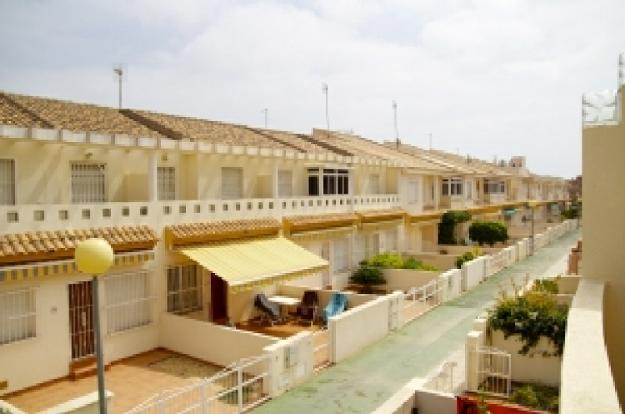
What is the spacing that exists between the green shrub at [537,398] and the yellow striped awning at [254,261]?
8765 mm

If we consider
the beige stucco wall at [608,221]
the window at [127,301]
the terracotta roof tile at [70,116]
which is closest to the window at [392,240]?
the terracotta roof tile at [70,116]

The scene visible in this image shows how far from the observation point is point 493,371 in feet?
45.7

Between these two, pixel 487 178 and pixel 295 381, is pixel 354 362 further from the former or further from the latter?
pixel 487 178

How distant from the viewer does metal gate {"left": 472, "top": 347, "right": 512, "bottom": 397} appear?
1359cm

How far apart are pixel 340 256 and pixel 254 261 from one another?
10213 mm

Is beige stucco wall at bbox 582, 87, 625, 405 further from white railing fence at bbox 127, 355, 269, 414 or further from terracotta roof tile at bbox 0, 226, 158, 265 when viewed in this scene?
terracotta roof tile at bbox 0, 226, 158, 265

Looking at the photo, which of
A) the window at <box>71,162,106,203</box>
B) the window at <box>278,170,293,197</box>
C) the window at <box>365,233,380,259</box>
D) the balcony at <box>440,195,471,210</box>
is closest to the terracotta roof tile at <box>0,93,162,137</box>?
the window at <box>71,162,106,203</box>

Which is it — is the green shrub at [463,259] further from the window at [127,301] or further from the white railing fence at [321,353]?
the window at [127,301]

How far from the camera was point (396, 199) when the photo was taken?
3397 cm

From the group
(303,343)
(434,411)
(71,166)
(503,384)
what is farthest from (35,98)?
(503,384)

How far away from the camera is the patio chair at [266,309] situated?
2020 centimetres

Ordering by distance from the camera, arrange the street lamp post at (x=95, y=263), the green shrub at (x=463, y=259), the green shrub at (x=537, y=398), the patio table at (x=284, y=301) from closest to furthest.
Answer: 1. the street lamp post at (x=95, y=263)
2. the green shrub at (x=537, y=398)
3. the patio table at (x=284, y=301)
4. the green shrub at (x=463, y=259)

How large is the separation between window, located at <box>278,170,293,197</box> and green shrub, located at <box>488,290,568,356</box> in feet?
44.6

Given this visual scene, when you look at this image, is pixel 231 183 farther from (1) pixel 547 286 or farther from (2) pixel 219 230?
(1) pixel 547 286
